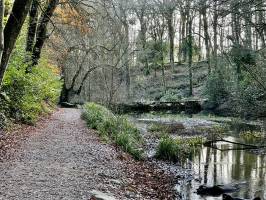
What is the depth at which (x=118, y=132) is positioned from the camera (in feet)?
54.2

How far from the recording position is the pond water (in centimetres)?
1077

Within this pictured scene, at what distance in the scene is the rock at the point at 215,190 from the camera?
10.5m

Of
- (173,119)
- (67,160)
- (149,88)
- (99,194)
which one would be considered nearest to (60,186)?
(99,194)

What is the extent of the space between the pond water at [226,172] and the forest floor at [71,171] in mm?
732

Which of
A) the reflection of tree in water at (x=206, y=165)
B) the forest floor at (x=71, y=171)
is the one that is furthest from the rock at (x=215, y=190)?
the reflection of tree in water at (x=206, y=165)

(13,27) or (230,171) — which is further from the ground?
(13,27)

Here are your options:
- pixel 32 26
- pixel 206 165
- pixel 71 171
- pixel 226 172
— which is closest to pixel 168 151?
pixel 206 165

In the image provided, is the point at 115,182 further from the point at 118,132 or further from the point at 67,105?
the point at 67,105

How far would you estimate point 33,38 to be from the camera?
20250mm

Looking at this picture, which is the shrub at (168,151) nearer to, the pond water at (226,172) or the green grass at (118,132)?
the pond water at (226,172)

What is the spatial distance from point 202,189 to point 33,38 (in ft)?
42.6

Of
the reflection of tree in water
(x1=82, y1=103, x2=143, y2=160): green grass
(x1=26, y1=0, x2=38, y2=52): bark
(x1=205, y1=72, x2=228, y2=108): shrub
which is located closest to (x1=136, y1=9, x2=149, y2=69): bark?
(x1=205, y1=72, x2=228, y2=108): shrub

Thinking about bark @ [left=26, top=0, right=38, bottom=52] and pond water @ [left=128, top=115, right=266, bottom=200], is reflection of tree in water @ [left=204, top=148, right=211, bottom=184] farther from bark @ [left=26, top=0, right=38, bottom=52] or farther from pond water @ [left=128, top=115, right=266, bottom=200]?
bark @ [left=26, top=0, right=38, bottom=52]

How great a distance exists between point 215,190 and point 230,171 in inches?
111
